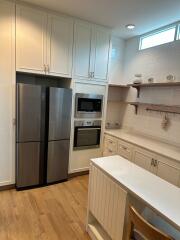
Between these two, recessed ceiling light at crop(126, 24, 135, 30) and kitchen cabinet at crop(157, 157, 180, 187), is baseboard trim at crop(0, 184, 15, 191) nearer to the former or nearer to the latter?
kitchen cabinet at crop(157, 157, 180, 187)

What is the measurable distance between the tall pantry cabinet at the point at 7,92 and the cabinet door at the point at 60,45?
0.56m

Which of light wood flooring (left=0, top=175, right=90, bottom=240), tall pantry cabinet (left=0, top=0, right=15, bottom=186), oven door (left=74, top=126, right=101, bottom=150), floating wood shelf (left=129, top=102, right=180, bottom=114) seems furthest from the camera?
oven door (left=74, top=126, right=101, bottom=150)

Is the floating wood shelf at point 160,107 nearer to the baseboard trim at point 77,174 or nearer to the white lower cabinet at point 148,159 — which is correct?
the white lower cabinet at point 148,159

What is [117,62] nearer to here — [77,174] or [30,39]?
[30,39]

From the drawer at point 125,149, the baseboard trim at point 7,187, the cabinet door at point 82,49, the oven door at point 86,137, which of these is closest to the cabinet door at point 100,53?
the cabinet door at point 82,49

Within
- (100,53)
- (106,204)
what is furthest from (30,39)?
(106,204)

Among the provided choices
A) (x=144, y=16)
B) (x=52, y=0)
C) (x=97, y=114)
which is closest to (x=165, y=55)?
(x=144, y=16)

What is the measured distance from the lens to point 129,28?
318 cm

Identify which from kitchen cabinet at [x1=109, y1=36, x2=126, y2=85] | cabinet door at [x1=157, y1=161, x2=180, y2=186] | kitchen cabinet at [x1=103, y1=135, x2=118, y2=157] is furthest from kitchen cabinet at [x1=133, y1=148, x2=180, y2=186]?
kitchen cabinet at [x1=109, y1=36, x2=126, y2=85]

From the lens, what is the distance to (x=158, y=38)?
3.18m

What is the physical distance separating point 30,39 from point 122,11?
142cm

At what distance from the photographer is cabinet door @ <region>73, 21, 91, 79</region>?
299 centimetres

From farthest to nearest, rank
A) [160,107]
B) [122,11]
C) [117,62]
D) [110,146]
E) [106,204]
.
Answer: [117,62], [110,146], [160,107], [122,11], [106,204]

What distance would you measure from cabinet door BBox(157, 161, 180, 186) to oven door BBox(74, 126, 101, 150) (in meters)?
1.37
